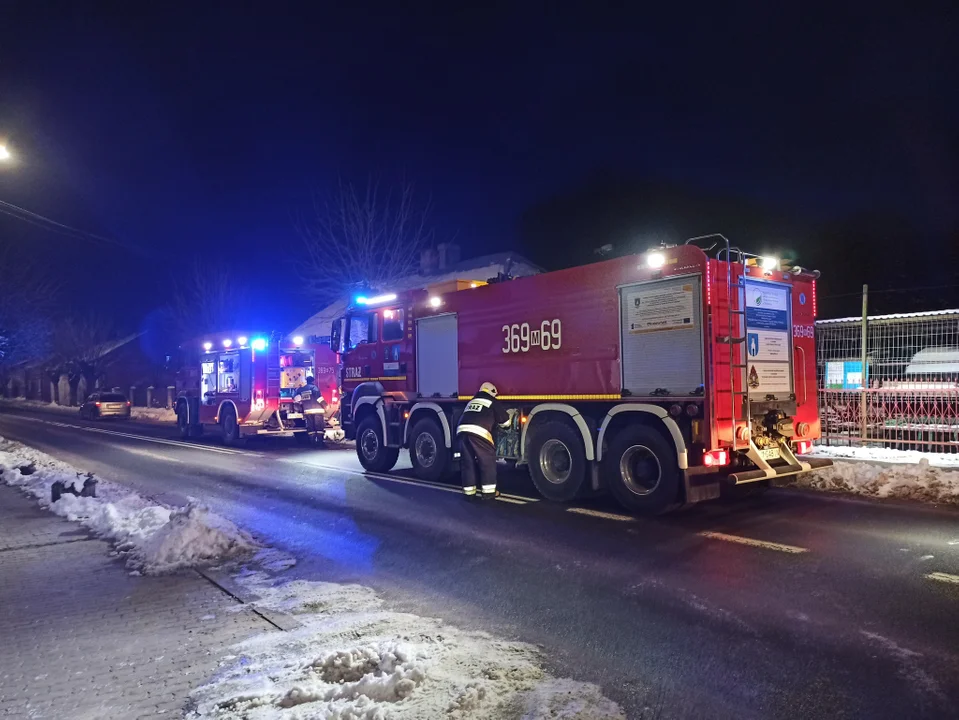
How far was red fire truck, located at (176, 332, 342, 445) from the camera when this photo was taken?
19984mm

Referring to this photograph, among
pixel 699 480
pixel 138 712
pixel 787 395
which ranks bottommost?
pixel 138 712

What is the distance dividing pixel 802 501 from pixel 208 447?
1527 cm

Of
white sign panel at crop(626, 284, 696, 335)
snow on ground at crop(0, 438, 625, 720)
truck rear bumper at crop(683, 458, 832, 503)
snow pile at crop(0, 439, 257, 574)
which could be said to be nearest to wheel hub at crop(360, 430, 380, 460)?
snow pile at crop(0, 439, 257, 574)

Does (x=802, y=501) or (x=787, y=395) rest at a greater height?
(x=787, y=395)

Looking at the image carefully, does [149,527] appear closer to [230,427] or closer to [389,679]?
[389,679]

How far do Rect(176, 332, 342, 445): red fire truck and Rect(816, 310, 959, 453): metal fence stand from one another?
41.9ft

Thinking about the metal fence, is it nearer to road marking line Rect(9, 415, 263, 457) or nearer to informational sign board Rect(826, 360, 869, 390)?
informational sign board Rect(826, 360, 869, 390)

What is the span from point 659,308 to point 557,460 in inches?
101

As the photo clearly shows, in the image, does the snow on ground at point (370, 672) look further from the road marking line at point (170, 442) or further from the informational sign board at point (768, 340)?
the road marking line at point (170, 442)

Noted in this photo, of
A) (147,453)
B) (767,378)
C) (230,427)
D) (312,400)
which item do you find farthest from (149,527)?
(230,427)

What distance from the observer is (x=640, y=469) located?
8.52m

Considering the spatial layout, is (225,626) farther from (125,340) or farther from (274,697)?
(125,340)

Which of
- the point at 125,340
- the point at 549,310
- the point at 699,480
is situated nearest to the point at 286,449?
the point at 549,310

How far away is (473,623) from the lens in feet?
16.0
